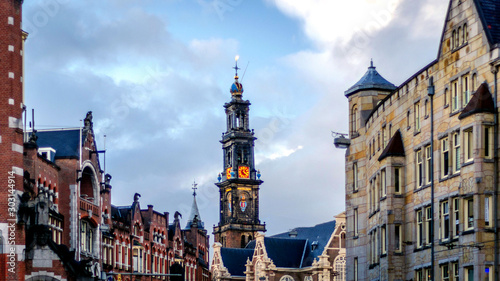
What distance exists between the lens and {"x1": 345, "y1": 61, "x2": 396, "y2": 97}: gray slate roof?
68438mm

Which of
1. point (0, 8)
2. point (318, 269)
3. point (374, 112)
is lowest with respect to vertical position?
point (318, 269)

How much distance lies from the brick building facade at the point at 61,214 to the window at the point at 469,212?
14.9 m

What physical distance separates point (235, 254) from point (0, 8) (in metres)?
131

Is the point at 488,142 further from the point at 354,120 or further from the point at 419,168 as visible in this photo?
the point at 354,120

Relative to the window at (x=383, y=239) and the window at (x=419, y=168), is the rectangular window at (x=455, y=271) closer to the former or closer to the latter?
the window at (x=419, y=168)

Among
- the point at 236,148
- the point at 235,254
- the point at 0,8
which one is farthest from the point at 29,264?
the point at 236,148

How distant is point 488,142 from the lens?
47.1m

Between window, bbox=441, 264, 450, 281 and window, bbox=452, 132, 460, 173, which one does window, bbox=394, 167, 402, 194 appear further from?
window, bbox=452, 132, 460, 173

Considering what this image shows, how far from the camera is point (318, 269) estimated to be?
533 ft


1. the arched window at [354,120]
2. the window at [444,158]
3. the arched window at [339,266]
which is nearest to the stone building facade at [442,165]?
the window at [444,158]

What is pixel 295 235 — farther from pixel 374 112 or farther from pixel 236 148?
pixel 374 112

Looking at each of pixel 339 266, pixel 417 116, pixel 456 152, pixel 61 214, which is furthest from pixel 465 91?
pixel 339 266

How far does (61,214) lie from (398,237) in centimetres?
3028

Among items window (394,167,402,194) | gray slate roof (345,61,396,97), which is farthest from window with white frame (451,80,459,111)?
gray slate roof (345,61,396,97)
